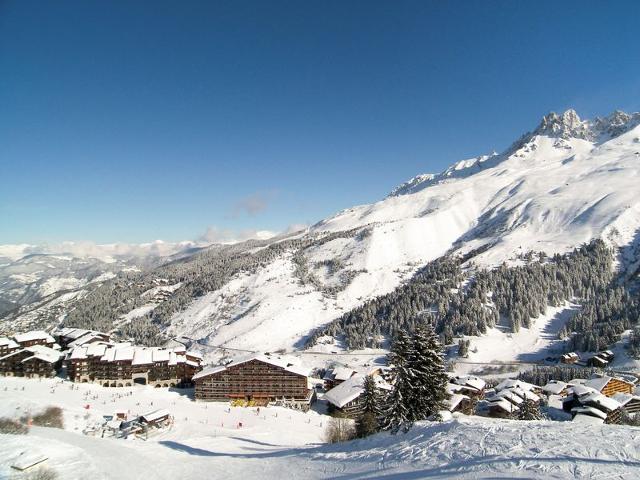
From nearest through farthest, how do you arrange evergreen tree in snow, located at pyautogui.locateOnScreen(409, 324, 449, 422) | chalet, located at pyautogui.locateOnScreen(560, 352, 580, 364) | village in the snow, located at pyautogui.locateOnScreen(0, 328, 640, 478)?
1. village in the snow, located at pyautogui.locateOnScreen(0, 328, 640, 478)
2. evergreen tree in snow, located at pyautogui.locateOnScreen(409, 324, 449, 422)
3. chalet, located at pyautogui.locateOnScreen(560, 352, 580, 364)

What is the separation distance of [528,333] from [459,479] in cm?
14861

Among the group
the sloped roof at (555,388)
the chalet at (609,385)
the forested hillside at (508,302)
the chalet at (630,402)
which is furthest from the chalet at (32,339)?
the chalet at (630,402)

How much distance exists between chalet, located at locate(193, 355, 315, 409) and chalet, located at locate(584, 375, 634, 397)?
196ft

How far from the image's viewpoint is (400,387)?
36938 millimetres

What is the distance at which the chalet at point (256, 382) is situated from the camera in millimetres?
85938

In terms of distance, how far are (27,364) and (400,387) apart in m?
91.7

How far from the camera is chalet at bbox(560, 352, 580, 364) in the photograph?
120250 mm

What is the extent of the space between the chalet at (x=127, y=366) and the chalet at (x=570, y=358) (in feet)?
349

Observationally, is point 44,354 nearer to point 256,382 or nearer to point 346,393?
point 256,382

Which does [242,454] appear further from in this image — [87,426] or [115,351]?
[115,351]

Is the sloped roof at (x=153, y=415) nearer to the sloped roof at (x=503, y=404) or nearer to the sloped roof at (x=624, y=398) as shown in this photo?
the sloped roof at (x=503, y=404)

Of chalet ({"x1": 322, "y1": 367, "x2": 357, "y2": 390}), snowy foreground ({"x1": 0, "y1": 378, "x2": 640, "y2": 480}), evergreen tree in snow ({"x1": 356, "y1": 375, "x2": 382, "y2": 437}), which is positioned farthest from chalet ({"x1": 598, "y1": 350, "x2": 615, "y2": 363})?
snowy foreground ({"x1": 0, "y1": 378, "x2": 640, "y2": 480})

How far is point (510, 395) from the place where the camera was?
79.6 m

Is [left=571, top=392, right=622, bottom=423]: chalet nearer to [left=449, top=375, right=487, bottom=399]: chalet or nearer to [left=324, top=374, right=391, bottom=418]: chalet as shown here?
[left=449, top=375, right=487, bottom=399]: chalet
